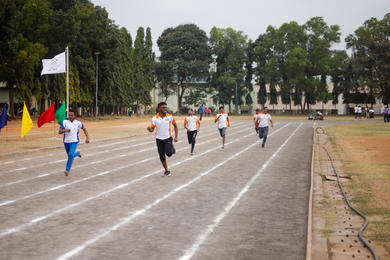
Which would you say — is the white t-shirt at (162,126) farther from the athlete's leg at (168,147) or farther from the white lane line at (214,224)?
the white lane line at (214,224)

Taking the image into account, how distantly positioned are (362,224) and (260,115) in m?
13.9

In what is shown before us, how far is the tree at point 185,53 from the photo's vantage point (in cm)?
8275

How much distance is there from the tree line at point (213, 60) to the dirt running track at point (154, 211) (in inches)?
1502

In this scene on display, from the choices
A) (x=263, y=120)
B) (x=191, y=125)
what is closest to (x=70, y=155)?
(x=191, y=125)

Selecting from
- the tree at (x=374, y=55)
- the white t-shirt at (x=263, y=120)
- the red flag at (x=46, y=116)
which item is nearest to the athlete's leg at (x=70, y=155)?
the red flag at (x=46, y=116)

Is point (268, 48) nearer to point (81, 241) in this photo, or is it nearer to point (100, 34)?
point (100, 34)

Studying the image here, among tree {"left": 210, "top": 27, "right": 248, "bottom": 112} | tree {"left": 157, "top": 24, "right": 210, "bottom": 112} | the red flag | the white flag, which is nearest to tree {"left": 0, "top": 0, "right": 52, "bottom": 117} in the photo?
the white flag

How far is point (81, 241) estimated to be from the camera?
584cm

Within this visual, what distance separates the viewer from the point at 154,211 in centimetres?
759

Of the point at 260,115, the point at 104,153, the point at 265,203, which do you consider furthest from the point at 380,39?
the point at 265,203

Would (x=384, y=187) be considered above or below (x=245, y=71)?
below

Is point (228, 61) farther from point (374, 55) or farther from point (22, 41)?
point (22, 41)

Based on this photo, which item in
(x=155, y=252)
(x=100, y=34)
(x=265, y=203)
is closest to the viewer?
(x=155, y=252)

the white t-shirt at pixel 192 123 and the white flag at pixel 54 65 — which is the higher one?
the white flag at pixel 54 65
